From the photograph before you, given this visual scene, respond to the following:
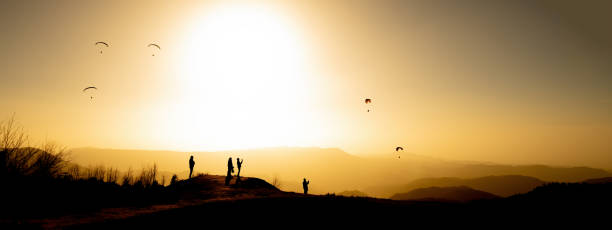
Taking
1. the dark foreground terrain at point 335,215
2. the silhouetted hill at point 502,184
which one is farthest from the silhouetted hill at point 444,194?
the dark foreground terrain at point 335,215

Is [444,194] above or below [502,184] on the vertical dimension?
above

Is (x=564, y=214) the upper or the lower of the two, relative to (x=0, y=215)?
upper

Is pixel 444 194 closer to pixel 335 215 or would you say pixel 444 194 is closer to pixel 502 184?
pixel 502 184

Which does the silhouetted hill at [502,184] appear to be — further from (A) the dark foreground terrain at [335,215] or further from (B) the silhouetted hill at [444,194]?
(A) the dark foreground terrain at [335,215]

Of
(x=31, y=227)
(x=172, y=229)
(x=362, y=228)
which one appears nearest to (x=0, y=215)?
(x=31, y=227)

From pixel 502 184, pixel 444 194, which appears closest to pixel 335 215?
pixel 444 194

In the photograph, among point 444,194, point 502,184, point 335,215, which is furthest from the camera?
point 502,184

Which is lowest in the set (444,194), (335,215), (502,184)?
(502,184)

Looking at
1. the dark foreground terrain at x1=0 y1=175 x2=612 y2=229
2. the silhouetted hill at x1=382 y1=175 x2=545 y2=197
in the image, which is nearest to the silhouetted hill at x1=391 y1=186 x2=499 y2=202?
the silhouetted hill at x1=382 y1=175 x2=545 y2=197

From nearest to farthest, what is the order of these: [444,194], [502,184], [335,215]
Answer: [335,215] → [444,194] → [502,184]

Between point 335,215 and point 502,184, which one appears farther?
point 502,184

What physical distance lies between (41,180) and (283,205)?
17.6 m

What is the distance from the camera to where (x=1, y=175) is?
674 inches

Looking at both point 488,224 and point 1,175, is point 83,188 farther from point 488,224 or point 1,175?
point 488,224
